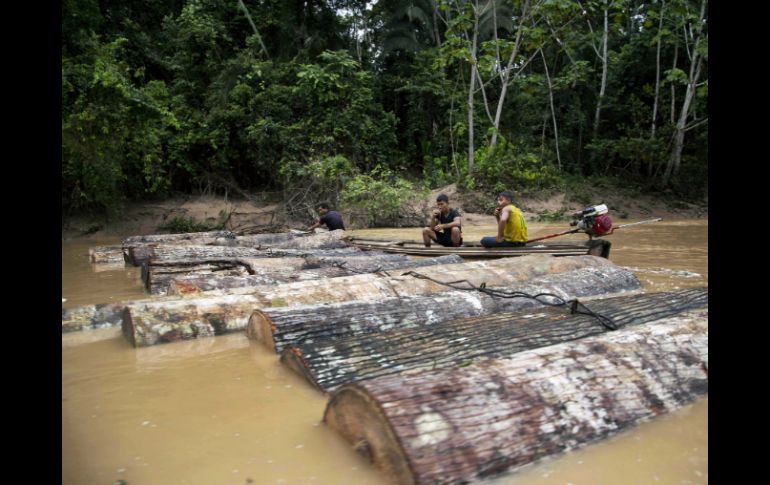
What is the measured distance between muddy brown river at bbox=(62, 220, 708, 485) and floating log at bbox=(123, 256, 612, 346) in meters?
0.14

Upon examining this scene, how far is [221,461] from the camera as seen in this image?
2.25 m

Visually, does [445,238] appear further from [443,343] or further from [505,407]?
[505,407]

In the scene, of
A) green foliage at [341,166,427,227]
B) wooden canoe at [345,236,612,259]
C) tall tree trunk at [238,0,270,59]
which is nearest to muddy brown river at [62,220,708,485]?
wooden canoe at [345,236,612,259]

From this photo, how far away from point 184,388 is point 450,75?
20.8 m

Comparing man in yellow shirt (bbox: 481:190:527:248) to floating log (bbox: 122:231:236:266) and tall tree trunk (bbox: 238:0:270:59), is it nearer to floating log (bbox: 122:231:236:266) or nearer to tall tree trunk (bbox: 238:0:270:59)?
floating log (bbox: 122:231:236:266)

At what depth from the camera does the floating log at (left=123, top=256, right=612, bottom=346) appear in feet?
13.1

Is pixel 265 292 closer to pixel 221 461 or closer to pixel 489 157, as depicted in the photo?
pixel 221 461

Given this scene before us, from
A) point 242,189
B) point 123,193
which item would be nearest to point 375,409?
point 123,193

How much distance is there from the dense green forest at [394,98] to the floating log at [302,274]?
28.9 feet

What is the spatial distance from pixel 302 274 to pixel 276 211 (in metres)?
10.5

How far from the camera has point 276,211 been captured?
15.8 metres

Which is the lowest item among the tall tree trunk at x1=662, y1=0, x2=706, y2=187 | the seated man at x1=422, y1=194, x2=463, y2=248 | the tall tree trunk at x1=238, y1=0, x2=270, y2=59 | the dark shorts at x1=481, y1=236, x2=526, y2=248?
the dark shorts at x1=481, y1=236, x2=526, y2=248

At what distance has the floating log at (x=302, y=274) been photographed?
5199 millimetres

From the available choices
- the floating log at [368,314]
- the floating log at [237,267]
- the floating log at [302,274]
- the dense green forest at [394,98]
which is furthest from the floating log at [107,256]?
the floating log at [368,314]
